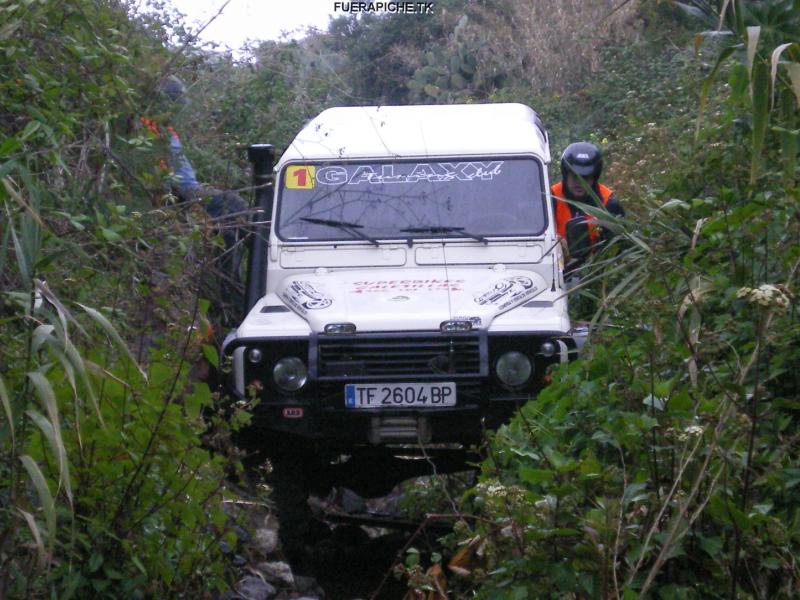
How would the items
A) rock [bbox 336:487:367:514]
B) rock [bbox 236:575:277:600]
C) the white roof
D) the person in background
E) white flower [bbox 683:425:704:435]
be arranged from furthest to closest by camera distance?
rock [bbox 336:487:367:514]
the white roof
the person in background
rock [bbox 236:575:277:600]
white flower [bbox 683:425:704:435]

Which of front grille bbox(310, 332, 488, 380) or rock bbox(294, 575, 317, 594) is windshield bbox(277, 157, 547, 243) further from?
rock bbox(294, 575, 317, 594)

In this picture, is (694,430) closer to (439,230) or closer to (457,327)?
(457,327)

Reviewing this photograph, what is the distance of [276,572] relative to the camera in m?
5.34

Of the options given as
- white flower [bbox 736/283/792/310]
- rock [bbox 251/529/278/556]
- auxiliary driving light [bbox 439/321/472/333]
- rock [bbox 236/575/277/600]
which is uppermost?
white flower [bbox 736/283/792/310]

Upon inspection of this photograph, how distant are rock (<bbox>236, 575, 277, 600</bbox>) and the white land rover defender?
737 millimetres

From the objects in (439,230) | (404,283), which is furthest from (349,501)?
(439,230)

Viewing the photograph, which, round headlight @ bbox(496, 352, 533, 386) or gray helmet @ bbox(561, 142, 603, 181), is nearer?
round headlight @ bbox(496, 352, 533, 386)

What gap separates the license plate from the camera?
5398 millimetres

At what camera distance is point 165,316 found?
4.32 meters

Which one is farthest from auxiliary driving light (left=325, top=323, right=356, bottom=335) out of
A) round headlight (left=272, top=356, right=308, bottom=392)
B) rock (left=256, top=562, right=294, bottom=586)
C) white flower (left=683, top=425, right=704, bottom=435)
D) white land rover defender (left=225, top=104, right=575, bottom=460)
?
white flower (left=683, top=425, right=704, bottom=435)

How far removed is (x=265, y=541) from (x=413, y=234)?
5.70 ft

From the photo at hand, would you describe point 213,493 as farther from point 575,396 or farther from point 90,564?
point 575,396

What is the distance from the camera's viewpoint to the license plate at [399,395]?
17.7ft

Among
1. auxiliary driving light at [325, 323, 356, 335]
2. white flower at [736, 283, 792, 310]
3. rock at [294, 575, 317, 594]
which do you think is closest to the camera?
white flower at [736, 283, 792, 310]
